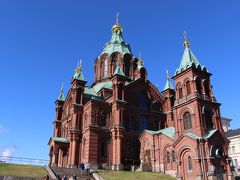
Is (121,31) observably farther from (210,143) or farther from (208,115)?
(210,143)

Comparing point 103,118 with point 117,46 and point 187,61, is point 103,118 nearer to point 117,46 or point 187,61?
point 187,61

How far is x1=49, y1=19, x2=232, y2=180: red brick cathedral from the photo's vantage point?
115 ft

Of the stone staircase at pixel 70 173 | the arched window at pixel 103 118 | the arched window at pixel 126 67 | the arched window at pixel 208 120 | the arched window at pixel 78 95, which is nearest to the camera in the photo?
the stone staircase at pixel 70 173

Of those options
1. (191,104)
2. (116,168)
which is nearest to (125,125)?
(116,168)

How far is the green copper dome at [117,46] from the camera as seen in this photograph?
5828 centimetres

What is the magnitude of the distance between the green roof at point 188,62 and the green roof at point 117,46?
1742cm

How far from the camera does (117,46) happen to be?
59.2m

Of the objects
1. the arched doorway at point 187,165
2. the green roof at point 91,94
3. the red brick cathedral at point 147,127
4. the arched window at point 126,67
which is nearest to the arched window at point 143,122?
the red brick cathedral at point 147,127

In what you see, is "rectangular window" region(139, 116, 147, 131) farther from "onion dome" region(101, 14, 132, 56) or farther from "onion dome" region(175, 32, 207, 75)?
"onion dome" region(101, 14, 132, 56)

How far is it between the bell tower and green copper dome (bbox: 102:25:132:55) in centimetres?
1942

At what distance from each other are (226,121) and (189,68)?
217ft

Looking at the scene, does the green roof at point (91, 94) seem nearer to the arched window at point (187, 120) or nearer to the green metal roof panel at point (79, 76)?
the green metal roof panel at point (79, 76)

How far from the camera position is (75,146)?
42406mm

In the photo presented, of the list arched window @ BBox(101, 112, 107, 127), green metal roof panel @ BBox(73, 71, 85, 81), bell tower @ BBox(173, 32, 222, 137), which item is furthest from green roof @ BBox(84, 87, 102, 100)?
bell tower @ BBox(173, 32, 222, 137)
